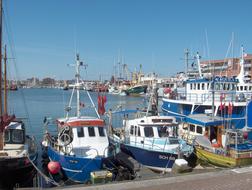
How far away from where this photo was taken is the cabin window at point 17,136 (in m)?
17.7

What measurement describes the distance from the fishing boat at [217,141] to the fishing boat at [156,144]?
0.97 m

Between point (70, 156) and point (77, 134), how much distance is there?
184 centimetres

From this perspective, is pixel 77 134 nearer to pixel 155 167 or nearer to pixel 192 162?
pixel 155 167

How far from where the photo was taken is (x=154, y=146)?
18938 millimetres

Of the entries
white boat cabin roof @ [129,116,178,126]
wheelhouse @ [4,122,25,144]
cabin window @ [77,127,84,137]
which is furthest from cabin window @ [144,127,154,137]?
wheelhouse @ [4,122,25,144]

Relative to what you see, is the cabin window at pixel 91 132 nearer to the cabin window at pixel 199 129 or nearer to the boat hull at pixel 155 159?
the boat hull at pixel 155 159

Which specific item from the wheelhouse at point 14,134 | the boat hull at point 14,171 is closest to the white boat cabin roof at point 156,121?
the wheelhouse at point 14,134

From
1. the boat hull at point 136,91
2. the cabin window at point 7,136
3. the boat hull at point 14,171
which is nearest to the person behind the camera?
the boat hull at point 14,171

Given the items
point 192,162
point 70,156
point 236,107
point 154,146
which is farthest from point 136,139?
point 236,107

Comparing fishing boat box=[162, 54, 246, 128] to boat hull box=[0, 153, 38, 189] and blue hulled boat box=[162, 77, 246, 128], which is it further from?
boat hull box=[0, 153, 38, 189]

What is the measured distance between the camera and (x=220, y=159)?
58.1 ft

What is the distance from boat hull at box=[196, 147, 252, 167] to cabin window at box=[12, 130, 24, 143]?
10.3 meters

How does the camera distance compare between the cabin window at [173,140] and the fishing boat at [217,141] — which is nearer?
the fishing boat at [217,141]

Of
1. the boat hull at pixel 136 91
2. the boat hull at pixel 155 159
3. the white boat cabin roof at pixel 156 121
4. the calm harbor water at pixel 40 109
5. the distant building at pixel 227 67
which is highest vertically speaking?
the distant building at pixel 227 67
